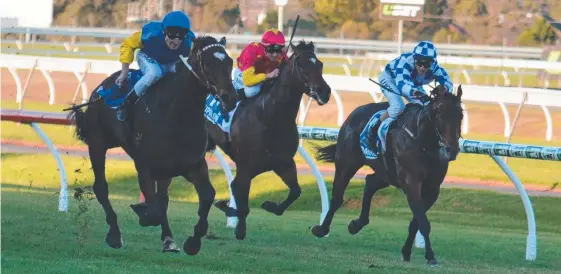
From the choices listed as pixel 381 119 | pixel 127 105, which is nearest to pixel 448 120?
pixel 381 119

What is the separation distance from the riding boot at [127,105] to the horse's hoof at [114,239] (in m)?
0.78

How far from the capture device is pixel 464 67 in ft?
116

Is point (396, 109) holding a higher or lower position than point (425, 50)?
lower

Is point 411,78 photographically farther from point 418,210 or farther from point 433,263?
point 433,263

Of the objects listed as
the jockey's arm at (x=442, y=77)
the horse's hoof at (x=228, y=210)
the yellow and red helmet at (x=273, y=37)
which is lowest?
the horse's hoof at (x=228, y=210)

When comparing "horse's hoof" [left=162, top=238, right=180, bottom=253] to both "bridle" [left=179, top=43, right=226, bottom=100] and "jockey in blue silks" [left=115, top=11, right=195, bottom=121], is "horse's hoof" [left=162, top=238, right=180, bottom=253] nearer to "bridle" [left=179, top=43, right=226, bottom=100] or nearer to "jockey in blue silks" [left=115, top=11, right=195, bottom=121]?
"jockey in blue silks" [left=115, top=11, right=195, bottom=121]

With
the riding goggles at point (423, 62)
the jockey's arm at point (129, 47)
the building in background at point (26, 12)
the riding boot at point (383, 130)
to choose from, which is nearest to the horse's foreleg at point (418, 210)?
the riding boot at point (383, 130)

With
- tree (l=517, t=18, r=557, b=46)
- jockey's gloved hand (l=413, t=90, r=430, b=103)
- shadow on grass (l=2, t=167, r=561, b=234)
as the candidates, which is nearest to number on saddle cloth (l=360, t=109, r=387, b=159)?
jockey's gloved hand (l=413, t=90, r=430, b=103)

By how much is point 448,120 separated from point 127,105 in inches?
87.1

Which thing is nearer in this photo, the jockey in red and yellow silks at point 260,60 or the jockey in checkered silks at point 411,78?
the jockey in checkered silks at point 411,78

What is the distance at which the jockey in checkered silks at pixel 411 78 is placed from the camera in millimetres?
9906

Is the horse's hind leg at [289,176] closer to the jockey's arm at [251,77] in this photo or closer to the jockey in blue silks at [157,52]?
the jockey's arm at [251,77]

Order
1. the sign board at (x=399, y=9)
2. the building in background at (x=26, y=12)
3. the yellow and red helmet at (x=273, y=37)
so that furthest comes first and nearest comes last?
1. the sign board at (x=399, y=9)
2. the building in background at (x=26, y=12)
3. the yellow and red helmet at (x=273, y=37)

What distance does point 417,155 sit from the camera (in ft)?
31.4
